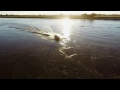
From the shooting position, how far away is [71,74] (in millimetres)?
8055

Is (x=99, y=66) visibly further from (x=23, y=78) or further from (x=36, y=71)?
(x=23, y=78)

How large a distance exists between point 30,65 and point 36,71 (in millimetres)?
1107
